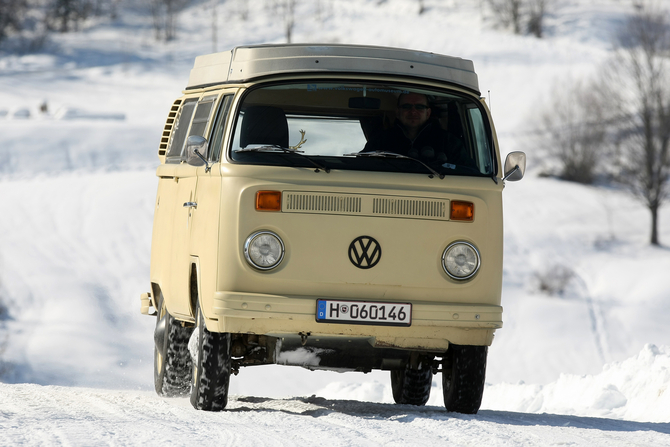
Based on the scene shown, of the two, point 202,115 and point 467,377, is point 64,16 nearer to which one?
point 202,115

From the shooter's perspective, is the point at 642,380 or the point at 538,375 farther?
the point at 538,375

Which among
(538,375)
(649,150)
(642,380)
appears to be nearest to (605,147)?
(649,150)

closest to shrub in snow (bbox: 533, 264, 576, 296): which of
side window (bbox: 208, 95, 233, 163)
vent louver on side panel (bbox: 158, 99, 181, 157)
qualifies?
vent louver on side panel (bbox: 158, 99, 181, 157)

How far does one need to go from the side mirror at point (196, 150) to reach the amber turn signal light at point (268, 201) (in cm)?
66

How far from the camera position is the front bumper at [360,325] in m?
5.68

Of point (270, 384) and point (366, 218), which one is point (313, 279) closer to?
point (366, 218)

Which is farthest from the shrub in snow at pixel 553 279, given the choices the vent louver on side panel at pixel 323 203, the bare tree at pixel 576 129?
the vent louver on side panel at pixel 323 203

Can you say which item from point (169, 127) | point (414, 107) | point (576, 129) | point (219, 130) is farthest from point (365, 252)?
point (576, 129)

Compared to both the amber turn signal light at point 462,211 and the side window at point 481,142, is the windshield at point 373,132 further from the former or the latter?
the amber turn signal light at point 462,211

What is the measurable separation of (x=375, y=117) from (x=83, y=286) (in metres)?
Result: 20.0

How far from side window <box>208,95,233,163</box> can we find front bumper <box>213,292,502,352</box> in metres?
1.04

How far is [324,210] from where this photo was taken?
575 centimetres

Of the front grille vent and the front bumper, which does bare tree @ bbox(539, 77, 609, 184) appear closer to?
the front bumper

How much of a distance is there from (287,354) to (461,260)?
1290 millimetres
